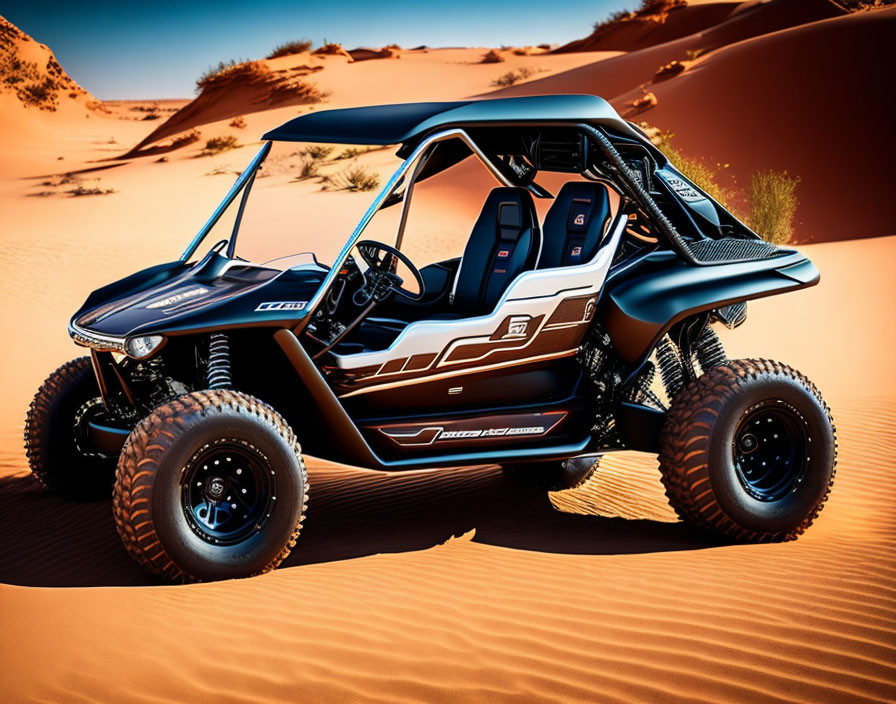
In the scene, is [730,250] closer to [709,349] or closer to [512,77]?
[709,349]

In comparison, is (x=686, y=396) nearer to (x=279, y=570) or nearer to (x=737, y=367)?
(x=737, y=367)

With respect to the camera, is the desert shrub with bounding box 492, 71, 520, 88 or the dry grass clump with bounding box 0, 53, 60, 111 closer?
the desert shrub with bounding box 492, 71, 520, 88

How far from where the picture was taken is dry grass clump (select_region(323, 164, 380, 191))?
2367cm

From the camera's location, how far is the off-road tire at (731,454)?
5.56 m

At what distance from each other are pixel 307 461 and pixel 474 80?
4963 cm

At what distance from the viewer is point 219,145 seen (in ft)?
112

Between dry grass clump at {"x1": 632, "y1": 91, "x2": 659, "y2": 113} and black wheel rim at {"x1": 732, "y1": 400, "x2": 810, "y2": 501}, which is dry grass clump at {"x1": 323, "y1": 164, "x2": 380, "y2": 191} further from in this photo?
black wheel rim at {"x1": 732, "y1": 400, "x2": 810, "y2": 501}

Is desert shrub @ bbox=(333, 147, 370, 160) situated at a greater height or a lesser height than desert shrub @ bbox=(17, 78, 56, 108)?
lesser

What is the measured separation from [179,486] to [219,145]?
3096 centimetres

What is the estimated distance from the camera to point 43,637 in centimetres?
403

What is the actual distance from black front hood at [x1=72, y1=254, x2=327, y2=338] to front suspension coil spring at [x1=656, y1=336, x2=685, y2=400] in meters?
2.14

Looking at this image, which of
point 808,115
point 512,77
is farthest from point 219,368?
point 512,77

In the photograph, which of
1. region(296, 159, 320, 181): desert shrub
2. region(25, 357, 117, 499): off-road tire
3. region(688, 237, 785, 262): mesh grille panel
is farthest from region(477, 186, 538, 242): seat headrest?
region(296, 159, 320, 181): desert shrub

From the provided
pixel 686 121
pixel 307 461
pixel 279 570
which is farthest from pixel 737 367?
pixel 686 121
